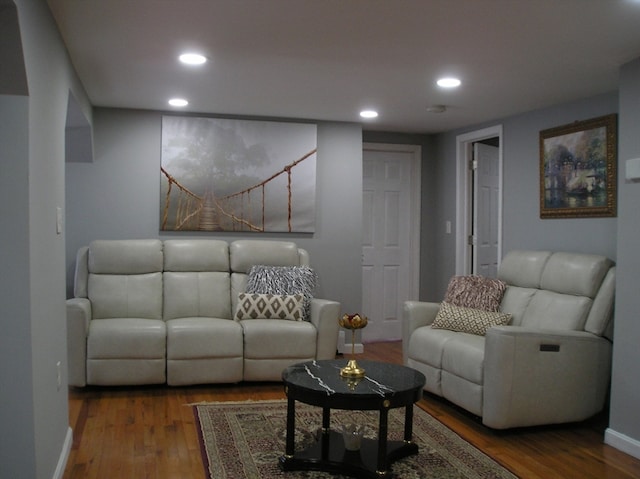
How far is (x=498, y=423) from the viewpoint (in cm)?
346

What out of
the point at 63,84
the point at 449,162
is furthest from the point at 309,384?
the point at 449,162

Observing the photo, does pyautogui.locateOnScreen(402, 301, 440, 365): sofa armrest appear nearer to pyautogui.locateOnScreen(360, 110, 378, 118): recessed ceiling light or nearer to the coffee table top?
the coffee table top

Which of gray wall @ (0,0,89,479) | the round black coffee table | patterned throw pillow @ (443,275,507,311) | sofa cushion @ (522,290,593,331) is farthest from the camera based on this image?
patterned throw pillow @ (443,275,507,311)

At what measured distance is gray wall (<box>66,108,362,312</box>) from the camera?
16.4ft

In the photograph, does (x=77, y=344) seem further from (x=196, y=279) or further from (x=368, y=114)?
(x=368, y=114)

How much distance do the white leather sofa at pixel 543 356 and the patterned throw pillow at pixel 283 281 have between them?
113 centimetres

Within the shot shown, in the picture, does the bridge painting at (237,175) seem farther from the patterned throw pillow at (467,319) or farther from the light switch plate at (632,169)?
the light switch plate at (632,169)

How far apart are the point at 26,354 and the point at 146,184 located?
3.07m

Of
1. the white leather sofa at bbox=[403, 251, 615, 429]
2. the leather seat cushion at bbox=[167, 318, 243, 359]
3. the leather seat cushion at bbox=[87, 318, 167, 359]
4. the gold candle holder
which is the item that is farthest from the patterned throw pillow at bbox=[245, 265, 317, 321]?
the gold candle holder

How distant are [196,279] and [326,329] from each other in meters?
1.15

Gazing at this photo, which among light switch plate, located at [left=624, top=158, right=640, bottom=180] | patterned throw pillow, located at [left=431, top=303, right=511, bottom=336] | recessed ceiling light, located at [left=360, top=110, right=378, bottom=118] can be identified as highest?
recessed ceiling light, located at [left=360, top=110, right=378, bottom=118]

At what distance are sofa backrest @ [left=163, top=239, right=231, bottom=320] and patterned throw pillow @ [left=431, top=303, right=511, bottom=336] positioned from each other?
1719mm

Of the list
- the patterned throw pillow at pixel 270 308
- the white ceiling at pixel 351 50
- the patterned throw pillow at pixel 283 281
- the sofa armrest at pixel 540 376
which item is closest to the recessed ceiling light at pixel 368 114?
the white ceiling at pixel 351 50

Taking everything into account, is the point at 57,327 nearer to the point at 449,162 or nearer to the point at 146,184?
the point at 146,184
